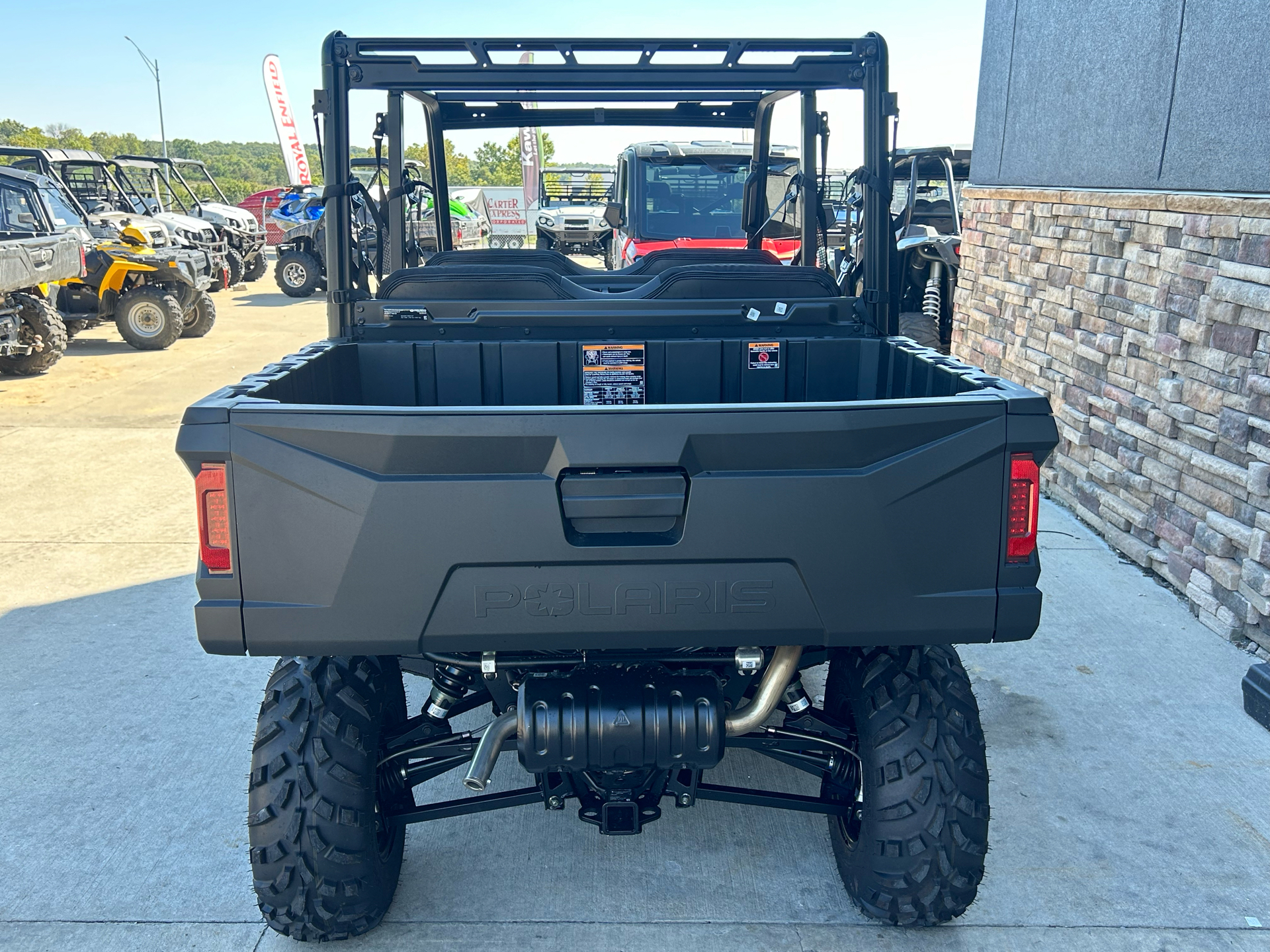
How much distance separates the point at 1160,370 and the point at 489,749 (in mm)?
4341

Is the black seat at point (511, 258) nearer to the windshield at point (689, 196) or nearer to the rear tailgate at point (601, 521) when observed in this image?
the rear tailgate at point (601, 521)

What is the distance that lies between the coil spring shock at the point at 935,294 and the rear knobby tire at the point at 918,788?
8049 mm

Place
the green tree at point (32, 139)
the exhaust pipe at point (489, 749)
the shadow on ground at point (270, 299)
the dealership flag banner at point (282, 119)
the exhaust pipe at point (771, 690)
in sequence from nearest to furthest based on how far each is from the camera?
→ the exhaust pipe at point (489, 749)
the exhaust pipe at point (771, 690)
the shadow on ground at point (270, 299)
the dealership flag banner at point (282, 119)
the green tree at point (32, 139)

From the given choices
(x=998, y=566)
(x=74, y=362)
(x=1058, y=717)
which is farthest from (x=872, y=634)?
(x=74, y=362)

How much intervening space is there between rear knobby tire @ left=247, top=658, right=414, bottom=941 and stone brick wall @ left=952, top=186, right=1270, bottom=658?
12.0 ft

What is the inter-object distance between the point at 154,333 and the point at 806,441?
12.4 meters

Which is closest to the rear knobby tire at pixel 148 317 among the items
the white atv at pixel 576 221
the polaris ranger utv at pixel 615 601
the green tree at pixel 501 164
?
the white atv at pixel 576 221

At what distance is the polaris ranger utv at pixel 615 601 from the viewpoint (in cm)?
230

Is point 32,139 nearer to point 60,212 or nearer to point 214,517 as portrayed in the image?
point 60,212

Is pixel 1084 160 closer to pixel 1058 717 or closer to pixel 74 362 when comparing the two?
pixel 1058 717

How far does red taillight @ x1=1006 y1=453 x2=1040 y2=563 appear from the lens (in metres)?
2.38

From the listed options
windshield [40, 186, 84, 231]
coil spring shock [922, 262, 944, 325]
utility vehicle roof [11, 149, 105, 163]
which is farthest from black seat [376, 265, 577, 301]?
utility vehicle roof [11, 149, 105, 163]

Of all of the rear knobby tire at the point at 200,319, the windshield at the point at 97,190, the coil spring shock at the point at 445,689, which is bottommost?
the rear knobby tire at the point at 200,319

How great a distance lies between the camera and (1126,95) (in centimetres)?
604
